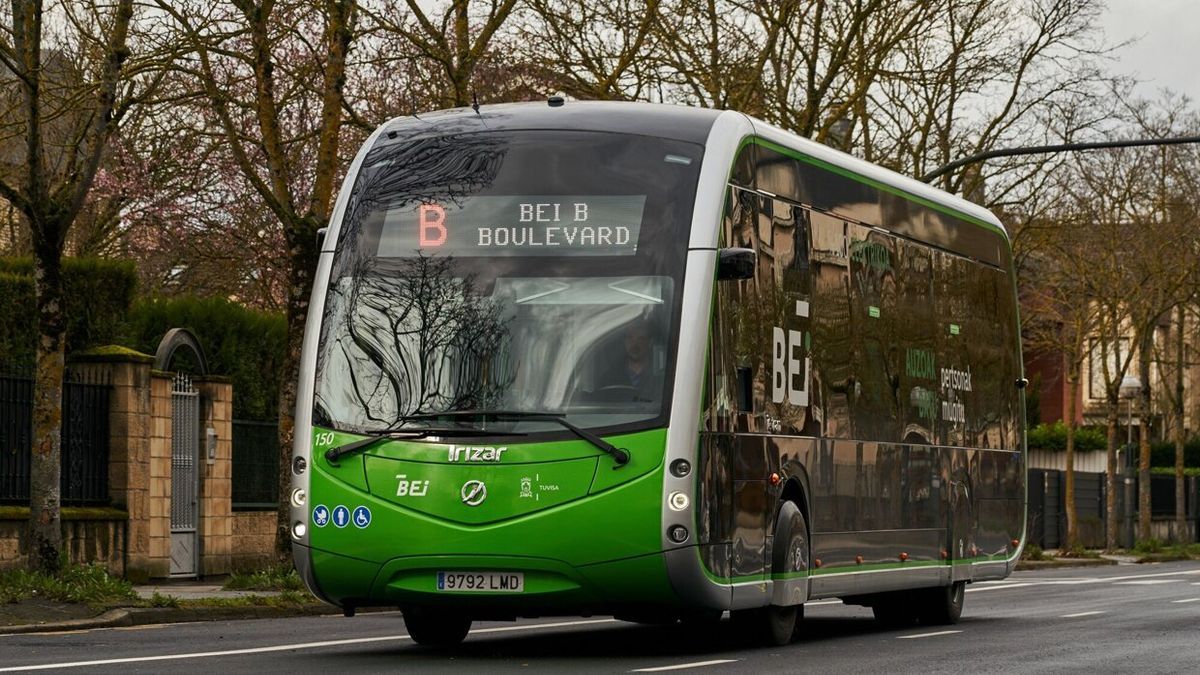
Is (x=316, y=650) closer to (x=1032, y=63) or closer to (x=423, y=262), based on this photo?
(x=423, y=262)

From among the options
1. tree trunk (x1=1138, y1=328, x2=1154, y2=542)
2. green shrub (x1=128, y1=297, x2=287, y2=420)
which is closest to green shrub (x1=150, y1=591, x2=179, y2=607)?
green shrub (x1=128, y1=297, x2=287, y2=420)

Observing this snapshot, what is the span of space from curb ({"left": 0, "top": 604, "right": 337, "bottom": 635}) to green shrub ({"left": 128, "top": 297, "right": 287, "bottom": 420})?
8731mm

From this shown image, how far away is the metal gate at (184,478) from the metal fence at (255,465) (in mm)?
1495

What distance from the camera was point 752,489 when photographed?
47.2 feet

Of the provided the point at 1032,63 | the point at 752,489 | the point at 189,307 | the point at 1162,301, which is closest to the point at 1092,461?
the point at 1162,301

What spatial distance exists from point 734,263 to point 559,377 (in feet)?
4.42

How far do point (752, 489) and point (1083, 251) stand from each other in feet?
121

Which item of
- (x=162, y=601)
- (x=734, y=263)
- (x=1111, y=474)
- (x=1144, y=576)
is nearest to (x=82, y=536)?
(x=162, y=601)

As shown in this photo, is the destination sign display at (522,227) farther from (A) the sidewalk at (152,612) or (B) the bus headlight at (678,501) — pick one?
(A) the sidewalk at (152,612)

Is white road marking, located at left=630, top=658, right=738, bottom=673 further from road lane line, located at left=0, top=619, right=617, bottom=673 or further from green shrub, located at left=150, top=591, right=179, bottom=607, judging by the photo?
green shrub, located at left=150, top=591, right=179, bottom=607

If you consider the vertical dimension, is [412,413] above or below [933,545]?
above

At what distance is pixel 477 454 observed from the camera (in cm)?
1327

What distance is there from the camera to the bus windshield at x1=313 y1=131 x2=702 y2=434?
13414mm

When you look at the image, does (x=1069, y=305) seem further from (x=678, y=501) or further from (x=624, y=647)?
(x=678, y=501)
